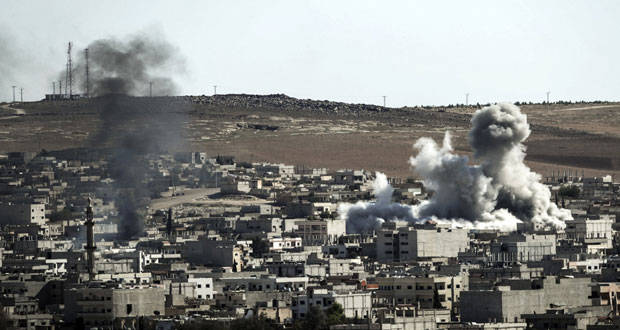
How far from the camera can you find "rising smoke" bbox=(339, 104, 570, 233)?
15988 centimetres

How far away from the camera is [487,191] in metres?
161

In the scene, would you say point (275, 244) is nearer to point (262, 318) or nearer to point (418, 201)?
point (418, 201)

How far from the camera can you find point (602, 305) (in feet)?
320

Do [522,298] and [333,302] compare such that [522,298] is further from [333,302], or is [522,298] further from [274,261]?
[274,261]

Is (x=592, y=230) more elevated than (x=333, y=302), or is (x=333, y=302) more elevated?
(x=592, y=230)

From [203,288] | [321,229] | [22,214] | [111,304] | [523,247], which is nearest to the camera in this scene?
[111,304]

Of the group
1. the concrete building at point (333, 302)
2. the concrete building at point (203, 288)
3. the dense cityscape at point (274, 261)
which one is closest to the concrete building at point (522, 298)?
the dense cityscape at point (274, 261)

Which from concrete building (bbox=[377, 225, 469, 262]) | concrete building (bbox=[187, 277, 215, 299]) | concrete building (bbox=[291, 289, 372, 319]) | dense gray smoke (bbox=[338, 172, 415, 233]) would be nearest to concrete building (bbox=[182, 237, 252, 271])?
A: concrete building (bbox=[377, 225, 469, 262])

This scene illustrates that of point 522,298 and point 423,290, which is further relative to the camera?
point 423,290

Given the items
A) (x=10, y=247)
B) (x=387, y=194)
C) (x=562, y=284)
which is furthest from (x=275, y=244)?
(x=562, y=284)

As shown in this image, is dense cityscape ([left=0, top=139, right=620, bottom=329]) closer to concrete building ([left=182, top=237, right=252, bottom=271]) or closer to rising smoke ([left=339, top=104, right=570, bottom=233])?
concrete building ([left=182, top=237, right=252, bottom=271])

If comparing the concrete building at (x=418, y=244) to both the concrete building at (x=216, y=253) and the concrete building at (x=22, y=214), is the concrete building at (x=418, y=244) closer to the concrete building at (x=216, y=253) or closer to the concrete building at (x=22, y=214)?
the concrete building at (x=216, y=253)

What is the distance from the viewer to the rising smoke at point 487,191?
160 meters

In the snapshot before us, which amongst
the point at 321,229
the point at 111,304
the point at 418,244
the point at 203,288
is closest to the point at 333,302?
the point at 111,304
